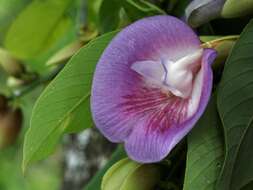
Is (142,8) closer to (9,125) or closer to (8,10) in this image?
(9,125)

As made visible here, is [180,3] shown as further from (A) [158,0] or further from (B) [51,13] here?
(B) [51,13]

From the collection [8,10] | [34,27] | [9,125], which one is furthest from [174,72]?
[8,10]

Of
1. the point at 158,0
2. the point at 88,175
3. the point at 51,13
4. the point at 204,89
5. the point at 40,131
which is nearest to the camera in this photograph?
the point at 204,89

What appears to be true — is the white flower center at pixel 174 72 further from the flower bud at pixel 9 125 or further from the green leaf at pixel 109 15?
the flower bud at pixel 9 125

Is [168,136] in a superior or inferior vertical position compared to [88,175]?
superior

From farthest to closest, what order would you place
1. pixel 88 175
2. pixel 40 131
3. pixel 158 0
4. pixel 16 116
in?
pixel 88 175, pixel 16 116, pixel 158 0, pixel 40 131

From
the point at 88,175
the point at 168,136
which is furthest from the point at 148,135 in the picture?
the point at 88,175
